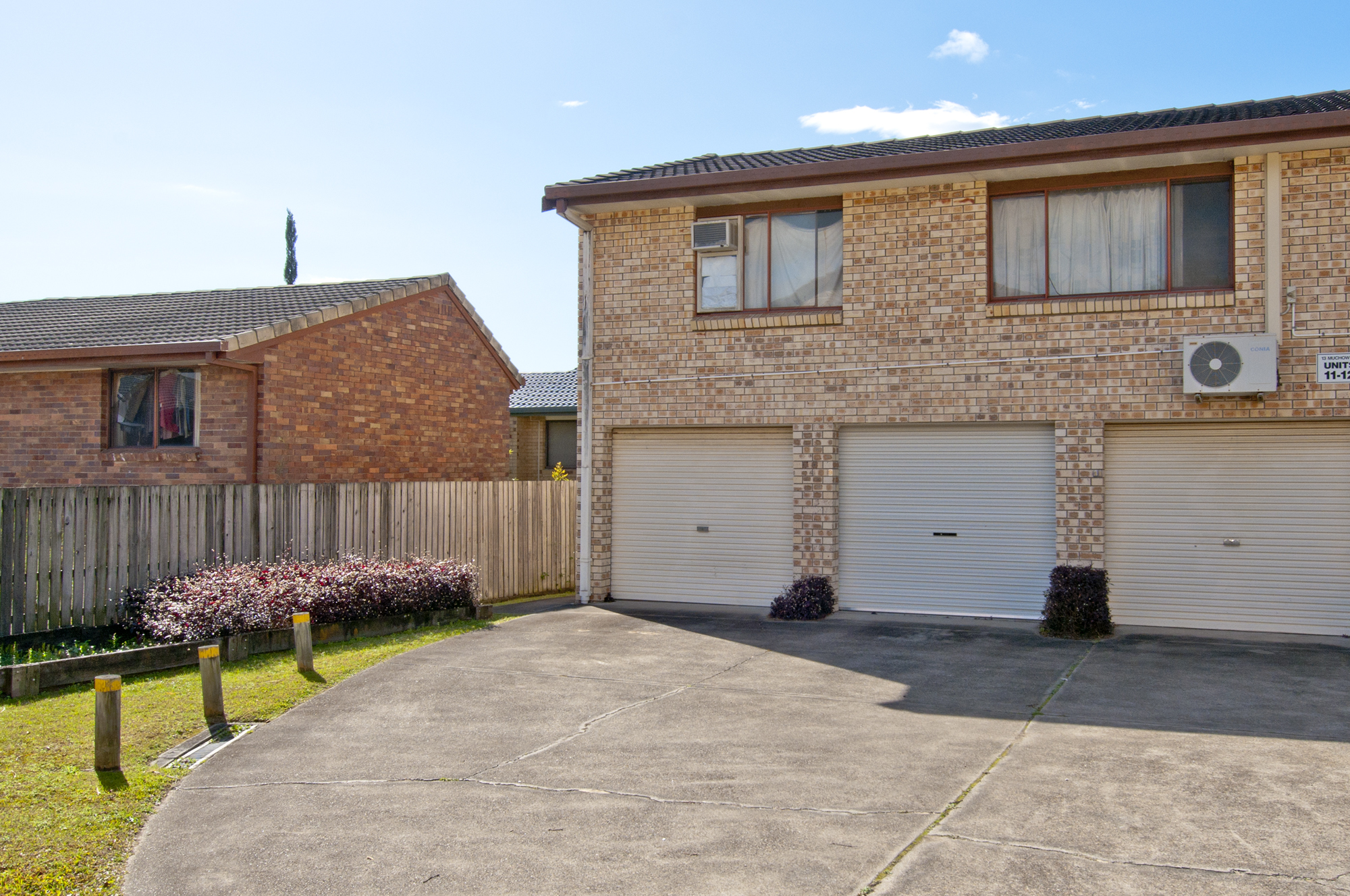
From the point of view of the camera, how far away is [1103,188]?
13.4 metres

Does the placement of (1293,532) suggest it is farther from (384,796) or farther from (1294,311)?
(384,796)

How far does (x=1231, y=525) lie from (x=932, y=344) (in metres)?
4.16

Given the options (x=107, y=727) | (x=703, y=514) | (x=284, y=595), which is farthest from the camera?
(x=703, y=514)

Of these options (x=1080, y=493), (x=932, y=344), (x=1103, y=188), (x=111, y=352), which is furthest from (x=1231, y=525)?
(x=111, y=352)

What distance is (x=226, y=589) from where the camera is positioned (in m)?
11.4

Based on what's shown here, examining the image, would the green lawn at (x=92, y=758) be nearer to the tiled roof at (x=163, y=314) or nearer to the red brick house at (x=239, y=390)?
the red brick house at (x=239, y=390)

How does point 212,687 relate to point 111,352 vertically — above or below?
below

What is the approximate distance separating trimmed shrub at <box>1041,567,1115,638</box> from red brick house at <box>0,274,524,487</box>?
11300mm

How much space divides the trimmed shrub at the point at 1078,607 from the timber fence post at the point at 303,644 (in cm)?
815

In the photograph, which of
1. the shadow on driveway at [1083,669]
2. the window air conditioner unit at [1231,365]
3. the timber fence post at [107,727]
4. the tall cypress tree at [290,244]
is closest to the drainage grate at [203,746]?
the timber fence post at [107,727]

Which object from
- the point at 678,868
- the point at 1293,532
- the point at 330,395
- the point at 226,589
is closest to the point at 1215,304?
the point at 1293,532

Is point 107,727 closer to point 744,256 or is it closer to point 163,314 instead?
point 744,256

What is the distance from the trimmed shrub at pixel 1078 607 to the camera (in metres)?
12.3

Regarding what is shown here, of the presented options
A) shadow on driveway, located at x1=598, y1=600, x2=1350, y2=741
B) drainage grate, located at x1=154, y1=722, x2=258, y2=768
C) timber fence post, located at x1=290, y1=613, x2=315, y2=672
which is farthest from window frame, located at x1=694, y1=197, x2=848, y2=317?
drainage grate, located at x1=154, y1=722, x2=258, y2=768
